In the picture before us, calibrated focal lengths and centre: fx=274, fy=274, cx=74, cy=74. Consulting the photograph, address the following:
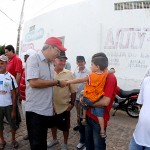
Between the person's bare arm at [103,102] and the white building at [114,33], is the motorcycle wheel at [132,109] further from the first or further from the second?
the person's bare arm at [103,102]

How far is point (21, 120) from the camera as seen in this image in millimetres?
6871

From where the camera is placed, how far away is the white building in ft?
30.0

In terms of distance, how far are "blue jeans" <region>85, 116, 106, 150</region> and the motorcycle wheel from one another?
475 centimetres

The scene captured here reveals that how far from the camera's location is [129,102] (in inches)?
324

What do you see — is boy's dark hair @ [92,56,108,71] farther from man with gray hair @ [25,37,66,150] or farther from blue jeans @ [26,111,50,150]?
blue jeans @ [26,111,50,150]

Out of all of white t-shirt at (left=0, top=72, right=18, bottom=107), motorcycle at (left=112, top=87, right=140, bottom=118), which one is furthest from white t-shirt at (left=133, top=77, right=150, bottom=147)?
motorcycle at (left=112, top=87, right=140, bottom=118)

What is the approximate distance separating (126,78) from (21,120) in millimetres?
4128

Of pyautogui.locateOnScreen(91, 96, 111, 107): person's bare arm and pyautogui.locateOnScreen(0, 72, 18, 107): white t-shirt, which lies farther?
pyautogui.locateOnScreen(0, 72, 18, 107): white t-shirt

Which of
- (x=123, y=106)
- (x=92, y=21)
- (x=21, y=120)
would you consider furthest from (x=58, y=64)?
(x=92, y=21)

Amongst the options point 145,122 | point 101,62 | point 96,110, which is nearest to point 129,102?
point 96,110

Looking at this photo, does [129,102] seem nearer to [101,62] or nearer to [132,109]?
[132,109]

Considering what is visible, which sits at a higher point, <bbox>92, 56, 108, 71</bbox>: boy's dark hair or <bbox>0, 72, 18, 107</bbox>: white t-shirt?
<bbox>92, 56, 108, 71</bbox>: boy's dark hair

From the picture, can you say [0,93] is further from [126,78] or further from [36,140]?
[126,78]

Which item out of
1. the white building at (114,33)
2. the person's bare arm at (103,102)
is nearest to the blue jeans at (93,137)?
the person's bare arm at (103,102)
